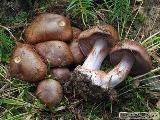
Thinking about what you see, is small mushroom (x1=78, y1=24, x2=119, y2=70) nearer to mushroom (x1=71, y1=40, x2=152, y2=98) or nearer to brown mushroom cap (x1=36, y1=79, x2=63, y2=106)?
mushroom (x1=71, y1=40, x2=152, y2=98)

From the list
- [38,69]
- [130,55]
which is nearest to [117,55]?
[130,55]

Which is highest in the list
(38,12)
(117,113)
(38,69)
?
(38,12)

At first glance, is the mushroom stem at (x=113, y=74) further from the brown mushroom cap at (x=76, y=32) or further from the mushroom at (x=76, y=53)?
the brown mushroom cap at (x=76, y=32)

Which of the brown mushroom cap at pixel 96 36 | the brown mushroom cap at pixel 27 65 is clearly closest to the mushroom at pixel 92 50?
the brown mushroom cap at pixel 96 36

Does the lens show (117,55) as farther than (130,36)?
No

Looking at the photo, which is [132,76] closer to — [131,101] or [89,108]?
[131,101]

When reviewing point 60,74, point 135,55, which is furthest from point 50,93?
point 135,55

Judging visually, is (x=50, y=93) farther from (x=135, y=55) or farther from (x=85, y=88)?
(x=135, y=55)

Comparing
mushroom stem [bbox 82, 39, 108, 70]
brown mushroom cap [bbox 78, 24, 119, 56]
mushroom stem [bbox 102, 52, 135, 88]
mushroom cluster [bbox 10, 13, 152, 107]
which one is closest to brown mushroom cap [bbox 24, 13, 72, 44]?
mushroom cluster [bbox 10, 13, 152, 107]
